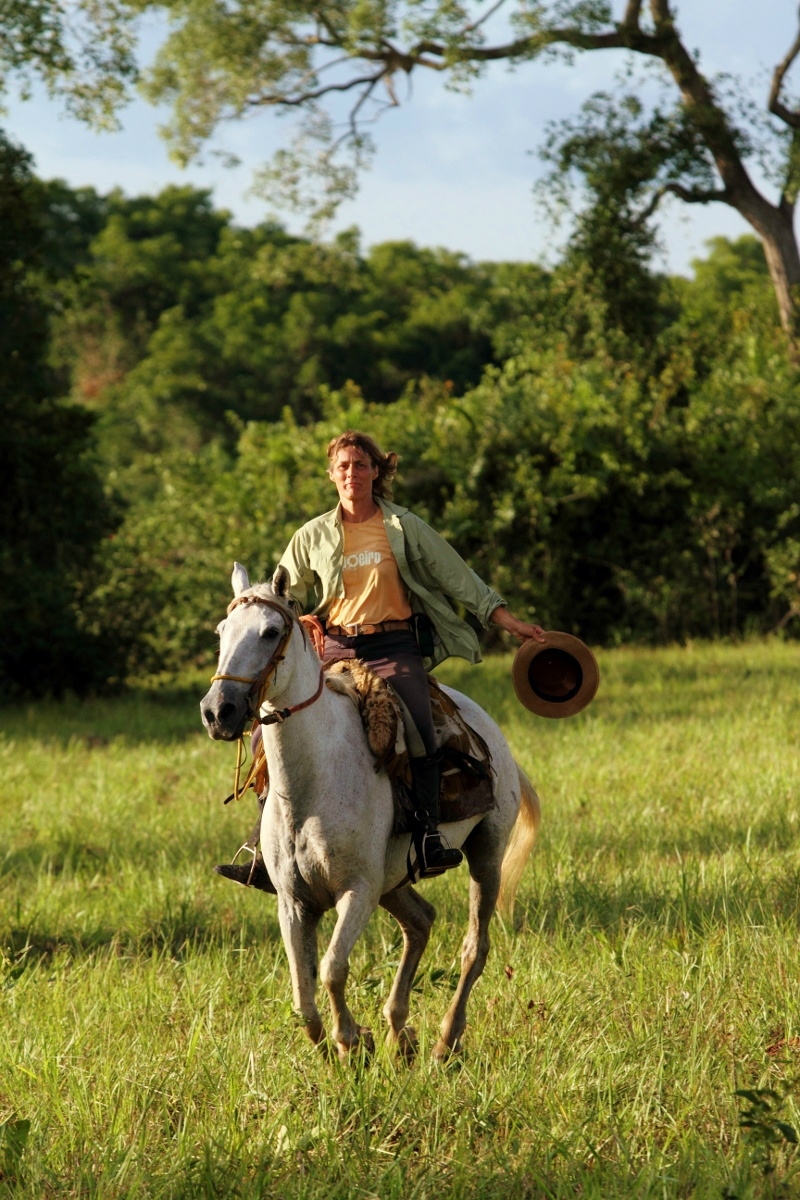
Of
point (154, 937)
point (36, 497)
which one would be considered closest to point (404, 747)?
point (154, 937)

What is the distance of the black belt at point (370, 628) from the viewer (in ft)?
16.9

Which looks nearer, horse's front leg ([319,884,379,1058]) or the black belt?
horse's front leg ([319,884,379,1058])

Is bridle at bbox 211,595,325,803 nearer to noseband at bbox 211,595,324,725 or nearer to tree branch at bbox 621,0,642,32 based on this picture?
noseband at bbox 211,595,324,725

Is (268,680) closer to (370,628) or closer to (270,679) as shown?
(270,679)

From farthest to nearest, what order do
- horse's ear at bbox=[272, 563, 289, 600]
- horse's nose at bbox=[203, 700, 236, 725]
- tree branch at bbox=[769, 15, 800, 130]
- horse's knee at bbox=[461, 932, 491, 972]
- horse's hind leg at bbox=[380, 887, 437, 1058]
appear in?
tree branch at bbox=[769, 15, 800, 130], horse's knee at bbox=[461, 932, 491, 972], horse's hind leg at bbox=[380, 887, 437, 1058], horse's ear at bbox=[272, 563, 289, 600], horse's nose at bbox=[203, 700, 236, 725]

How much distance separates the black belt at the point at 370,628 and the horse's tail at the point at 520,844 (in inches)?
41.2

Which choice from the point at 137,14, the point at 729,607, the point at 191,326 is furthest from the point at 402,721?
the point at 191,326

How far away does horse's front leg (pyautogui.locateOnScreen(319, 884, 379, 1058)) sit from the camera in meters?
4.29

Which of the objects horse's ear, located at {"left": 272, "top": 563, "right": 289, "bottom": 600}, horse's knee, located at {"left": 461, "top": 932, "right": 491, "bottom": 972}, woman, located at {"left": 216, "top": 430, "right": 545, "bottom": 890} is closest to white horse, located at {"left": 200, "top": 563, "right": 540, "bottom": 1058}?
horse's ear, located at {"left": 272, "top": 563, "right": 289, "bottom": 600}

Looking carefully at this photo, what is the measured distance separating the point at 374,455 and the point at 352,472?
0.49ft

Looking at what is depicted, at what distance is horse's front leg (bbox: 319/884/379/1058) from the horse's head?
86cm

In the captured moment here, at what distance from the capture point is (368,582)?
5.13 m

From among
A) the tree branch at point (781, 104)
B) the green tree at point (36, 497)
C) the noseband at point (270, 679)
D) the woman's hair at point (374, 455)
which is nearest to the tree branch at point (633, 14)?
the tree branch at point (781, 104)

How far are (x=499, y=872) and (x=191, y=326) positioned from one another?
152 feet
